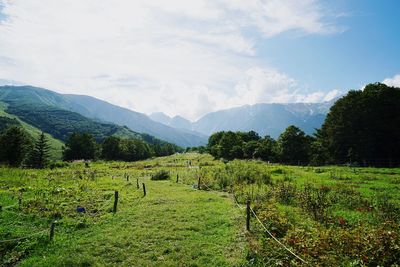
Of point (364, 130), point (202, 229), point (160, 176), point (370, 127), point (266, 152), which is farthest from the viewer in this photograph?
point (266, 152)

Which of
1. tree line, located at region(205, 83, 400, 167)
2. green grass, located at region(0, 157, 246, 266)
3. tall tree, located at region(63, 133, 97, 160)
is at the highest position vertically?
tree line, located at region(205, 83, 400, 167)

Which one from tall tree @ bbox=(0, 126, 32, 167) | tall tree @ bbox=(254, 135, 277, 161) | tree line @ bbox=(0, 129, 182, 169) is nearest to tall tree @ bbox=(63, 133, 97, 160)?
tree line @ bbox=(0, 129, 182, 169)

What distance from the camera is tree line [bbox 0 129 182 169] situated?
8615cm

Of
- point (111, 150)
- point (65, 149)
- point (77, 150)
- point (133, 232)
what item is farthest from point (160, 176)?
point (111, 150)

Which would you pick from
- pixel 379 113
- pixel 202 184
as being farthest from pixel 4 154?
pixel 379 113

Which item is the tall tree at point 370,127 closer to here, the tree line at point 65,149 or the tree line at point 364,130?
the tree line at point 364,130

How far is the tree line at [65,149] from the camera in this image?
3392 inches

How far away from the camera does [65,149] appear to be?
420 feet

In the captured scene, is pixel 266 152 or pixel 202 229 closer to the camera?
pixel 202 229

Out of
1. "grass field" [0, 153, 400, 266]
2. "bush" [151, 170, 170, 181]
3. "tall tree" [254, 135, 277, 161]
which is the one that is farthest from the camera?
"tall tree" [254, 135, 277, 161]

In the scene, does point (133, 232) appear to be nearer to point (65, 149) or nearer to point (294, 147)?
point (294, 147)

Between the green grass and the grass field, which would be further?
the green grass

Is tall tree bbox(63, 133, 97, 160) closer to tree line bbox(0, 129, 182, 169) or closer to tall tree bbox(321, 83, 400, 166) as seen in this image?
tree line bbox(0, 129, 182, 169)

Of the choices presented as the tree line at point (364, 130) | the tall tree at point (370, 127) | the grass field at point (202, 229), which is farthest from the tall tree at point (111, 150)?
the grass field at point (202, 229)
